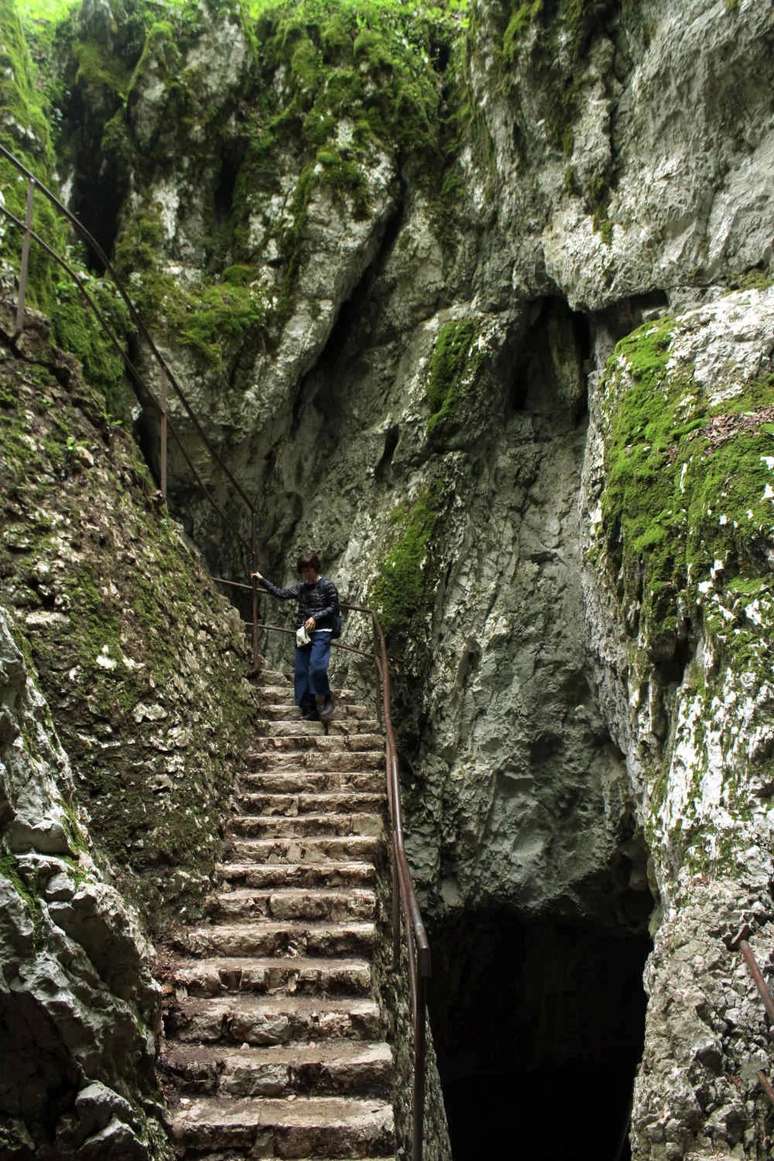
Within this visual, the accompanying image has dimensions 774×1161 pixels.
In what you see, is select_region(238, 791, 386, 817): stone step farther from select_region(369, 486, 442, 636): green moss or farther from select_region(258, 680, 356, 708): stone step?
select_region(369, 486, 442, 636): green moss

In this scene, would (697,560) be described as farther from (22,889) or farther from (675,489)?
(22,889)

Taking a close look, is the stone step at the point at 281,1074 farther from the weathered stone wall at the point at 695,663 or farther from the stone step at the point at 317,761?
the stone step at the point at 317,761

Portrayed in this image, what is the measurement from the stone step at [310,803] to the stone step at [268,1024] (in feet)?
5.43

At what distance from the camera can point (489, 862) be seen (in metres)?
8.44

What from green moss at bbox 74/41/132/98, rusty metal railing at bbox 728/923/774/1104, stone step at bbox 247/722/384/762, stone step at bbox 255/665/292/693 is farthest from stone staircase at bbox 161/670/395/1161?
green moss at bbox 74/41/132/98

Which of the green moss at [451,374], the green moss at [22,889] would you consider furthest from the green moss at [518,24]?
the green moss at [22,889]

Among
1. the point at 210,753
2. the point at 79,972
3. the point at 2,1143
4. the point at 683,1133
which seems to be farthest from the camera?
the point at 210,753

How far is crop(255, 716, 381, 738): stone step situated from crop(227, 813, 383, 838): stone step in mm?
1276

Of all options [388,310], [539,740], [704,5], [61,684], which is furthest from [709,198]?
[61,684]

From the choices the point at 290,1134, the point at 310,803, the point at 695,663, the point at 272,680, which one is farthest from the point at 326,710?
the point at 290,1134

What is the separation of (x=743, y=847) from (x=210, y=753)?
10.9ft

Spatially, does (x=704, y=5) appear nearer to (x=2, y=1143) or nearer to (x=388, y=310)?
(x=388, y=310)

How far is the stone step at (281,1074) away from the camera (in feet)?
11.2

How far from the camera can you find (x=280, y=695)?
7.14 m
